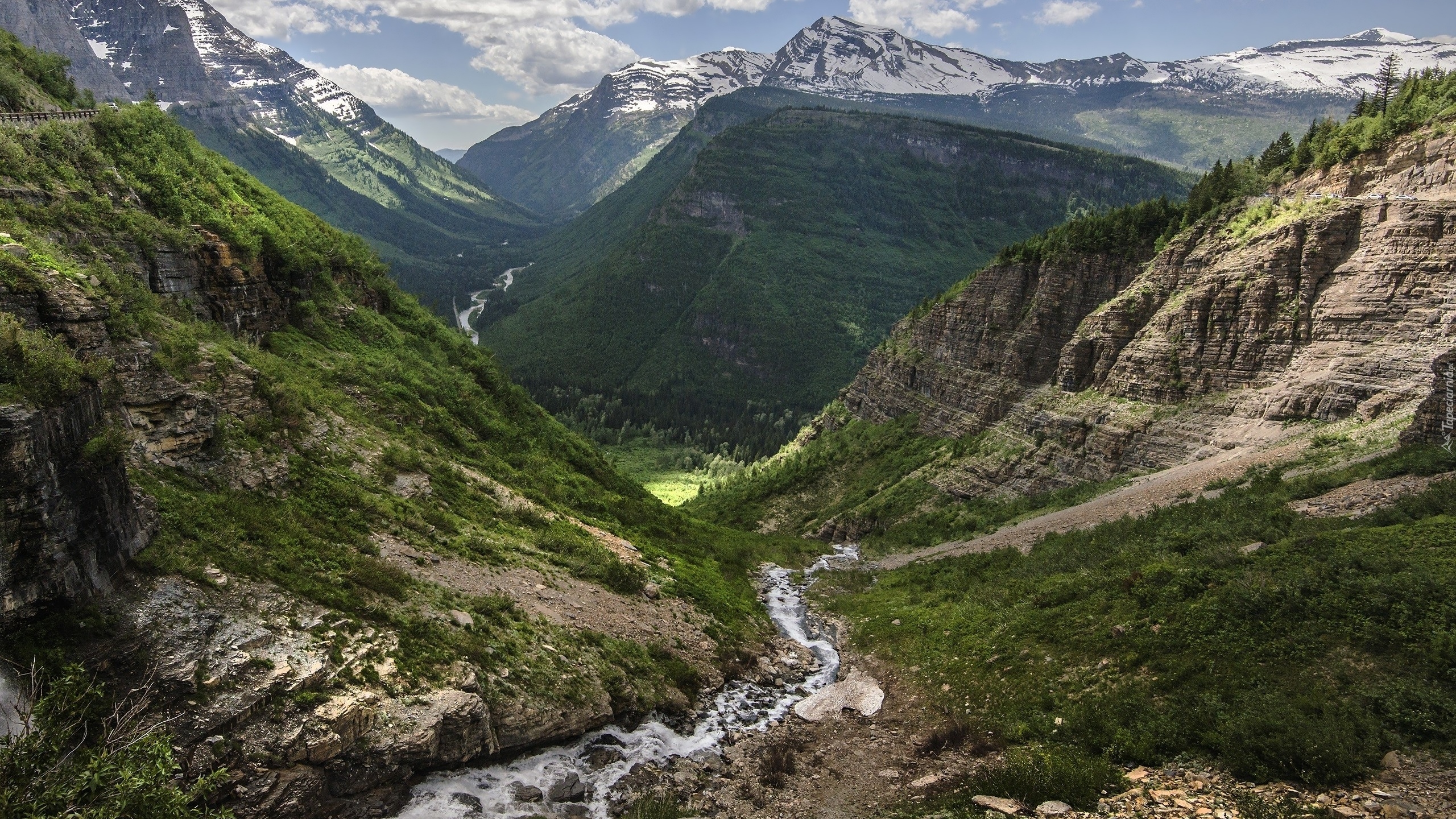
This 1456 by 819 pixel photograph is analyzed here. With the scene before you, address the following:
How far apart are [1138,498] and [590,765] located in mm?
31659

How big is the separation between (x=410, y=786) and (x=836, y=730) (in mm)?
12580

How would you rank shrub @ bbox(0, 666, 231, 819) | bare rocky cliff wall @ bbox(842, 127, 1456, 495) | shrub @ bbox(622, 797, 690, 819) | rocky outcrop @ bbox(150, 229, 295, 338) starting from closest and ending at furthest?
shrub @ bbox(0, 666, 231, 819) → shrub @ bbox(622, 797, 690, 819) → rocky outcrop @ bbox(150, 229, 295, 338) → bare rocky cliff wall @ bbox(842, 127, 1456, 495)

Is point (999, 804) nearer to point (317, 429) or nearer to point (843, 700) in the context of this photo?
point (843, 700)

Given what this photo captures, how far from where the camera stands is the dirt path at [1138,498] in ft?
110

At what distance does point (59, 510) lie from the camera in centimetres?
1205

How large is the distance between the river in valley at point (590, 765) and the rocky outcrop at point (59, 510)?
24.1 feet

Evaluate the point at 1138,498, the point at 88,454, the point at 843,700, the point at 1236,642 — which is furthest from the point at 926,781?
the point at 1138,498

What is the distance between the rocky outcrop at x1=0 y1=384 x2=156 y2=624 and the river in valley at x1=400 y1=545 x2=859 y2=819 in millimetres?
7351

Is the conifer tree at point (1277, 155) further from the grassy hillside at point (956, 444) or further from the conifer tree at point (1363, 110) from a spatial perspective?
the conifer tree at point (1363, 110)

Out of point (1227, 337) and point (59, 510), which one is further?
point (1227, 337)

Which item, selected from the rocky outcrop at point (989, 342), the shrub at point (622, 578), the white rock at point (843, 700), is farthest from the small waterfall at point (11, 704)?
the rocky outcrop at point (989, 342)

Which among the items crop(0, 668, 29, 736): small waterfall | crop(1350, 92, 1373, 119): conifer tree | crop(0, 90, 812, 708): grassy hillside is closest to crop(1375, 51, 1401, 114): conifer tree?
crop(1350, 92, 1373, 119): conifer tree

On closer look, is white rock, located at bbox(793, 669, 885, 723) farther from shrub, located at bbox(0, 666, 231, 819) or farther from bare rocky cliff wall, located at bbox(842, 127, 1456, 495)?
bare rocky cliff wall, located at bbox(842, 127, 1456, 495)

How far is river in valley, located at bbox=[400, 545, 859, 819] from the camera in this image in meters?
14.7
